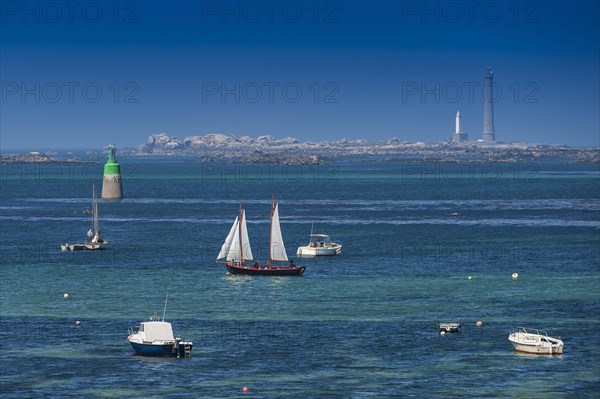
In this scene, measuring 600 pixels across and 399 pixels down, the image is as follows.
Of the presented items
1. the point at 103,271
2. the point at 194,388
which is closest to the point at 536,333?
the point at 194,388

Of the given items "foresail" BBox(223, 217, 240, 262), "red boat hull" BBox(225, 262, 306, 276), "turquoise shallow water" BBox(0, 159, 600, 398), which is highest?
"foresail" BBox(223, 217, 240, 262)

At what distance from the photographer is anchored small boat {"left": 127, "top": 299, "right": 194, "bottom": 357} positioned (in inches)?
3063

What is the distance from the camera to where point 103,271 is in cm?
12481

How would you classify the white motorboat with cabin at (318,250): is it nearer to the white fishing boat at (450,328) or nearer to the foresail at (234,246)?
the foresail at (234,246)

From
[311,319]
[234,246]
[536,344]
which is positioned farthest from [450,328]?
[234,246]

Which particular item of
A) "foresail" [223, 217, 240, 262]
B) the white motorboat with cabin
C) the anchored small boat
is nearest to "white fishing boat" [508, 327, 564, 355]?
the anchored small boat

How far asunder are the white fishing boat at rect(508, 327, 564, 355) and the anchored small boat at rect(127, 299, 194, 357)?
70.9 ft

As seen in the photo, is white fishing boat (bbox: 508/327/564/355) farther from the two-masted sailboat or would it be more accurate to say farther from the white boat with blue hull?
the two-masted sailboat

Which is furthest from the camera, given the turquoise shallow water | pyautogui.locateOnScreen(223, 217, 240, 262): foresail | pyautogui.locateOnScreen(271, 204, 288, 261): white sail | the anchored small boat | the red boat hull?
pyautogui.locateOnScreen(271, 204, 288, 261): white sail

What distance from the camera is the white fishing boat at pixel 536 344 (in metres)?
78.4

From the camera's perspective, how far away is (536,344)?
7838cm

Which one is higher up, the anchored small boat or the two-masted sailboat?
the two-masted sailboat

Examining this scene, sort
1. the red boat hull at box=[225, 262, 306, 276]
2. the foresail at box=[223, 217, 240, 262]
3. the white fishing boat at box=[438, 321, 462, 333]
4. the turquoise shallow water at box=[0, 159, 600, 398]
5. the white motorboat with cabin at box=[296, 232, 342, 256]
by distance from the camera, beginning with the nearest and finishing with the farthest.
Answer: the turquoise shallow water at box=[0, 159, 600, 398] → the white fishing boat at box=[438, 321, 462, 333] → the red boat hull at box=[225, 262, 306, 276] → the foresail at box=[223, 217, 240, 262] → the white motorboat with cabin at box=[296, 232, 342, 256]

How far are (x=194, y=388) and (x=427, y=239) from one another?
97.2 meters
